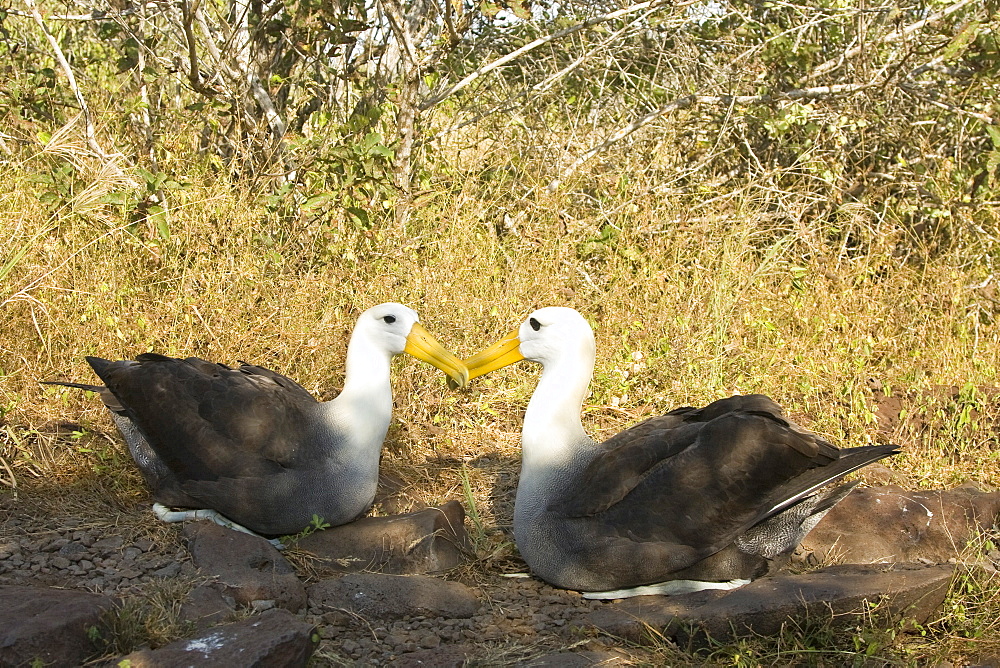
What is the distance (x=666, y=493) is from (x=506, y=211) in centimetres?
309

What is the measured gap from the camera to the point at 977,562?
355 centimetres

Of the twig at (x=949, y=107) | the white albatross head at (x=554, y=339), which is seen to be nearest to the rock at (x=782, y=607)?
the white albatross head at (x=554, y=339)

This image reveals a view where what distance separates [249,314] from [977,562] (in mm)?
3462

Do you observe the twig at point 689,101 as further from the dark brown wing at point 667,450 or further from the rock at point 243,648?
the rock at point 243,648

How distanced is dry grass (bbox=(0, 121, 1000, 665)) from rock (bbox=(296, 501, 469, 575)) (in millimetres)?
189

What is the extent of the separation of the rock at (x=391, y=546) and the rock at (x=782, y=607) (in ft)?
2.32

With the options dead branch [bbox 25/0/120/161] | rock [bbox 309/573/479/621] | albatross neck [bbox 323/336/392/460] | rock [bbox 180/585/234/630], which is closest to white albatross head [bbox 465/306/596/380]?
albatross neck [bbox 323/336/392/460]

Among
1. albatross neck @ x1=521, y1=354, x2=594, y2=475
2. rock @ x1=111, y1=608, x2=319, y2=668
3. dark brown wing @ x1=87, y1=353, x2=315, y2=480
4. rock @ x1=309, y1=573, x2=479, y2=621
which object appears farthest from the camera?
dark brown wing @ x1=87, y1=353, x2=315, y2=480

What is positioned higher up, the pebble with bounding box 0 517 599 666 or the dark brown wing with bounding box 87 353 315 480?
the dark brown wing with bounding box 87 353 315 480

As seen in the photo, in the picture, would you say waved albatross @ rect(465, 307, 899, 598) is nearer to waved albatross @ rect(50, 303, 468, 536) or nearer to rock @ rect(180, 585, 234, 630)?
waved albatross @ rect(50, 303, 468, 536)

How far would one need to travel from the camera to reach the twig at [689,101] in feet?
21.2

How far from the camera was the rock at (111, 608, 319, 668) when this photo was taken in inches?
107

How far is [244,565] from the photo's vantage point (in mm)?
3521

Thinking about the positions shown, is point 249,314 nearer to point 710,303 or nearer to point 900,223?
point 710,303
